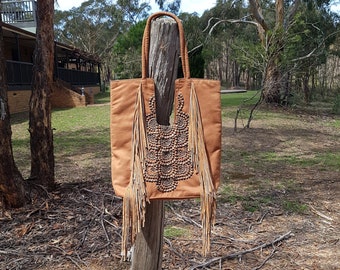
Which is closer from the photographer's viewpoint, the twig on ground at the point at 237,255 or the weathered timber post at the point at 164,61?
the weathered timber post at the point at 164,61

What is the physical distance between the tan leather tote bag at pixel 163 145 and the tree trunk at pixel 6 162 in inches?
96.8

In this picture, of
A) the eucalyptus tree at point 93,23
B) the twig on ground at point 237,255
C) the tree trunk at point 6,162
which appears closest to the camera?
the twig on ground at point 237,255

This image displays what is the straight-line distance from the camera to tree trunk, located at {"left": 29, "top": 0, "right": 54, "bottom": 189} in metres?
3.94

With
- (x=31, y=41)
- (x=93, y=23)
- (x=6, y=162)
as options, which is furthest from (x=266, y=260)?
(x=93, y=23)

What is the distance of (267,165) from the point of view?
6176mm

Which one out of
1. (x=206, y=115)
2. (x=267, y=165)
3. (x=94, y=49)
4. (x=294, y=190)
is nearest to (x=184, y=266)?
(x=206, y=115)

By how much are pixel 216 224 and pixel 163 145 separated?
7.76 ft

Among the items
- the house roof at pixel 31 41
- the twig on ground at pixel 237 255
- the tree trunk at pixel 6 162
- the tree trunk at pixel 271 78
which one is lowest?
the twig on ground at pixel 237 255

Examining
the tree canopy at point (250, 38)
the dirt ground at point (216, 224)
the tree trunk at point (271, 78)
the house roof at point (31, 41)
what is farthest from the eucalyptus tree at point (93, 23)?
the dirt ground at point (216, 224)

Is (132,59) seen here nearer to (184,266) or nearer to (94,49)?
(184,266)

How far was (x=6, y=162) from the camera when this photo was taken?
345 cm

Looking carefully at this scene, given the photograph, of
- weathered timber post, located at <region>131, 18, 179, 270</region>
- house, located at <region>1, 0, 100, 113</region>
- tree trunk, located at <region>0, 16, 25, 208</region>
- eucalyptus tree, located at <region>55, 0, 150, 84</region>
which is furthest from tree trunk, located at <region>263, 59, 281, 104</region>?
eucalyptus tree, located at <region>55, 0, 150, 84</region>

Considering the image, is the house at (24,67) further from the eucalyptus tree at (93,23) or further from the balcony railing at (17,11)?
the eucalyptus tree at (93,23)

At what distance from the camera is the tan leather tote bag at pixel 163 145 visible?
1.40 metres
